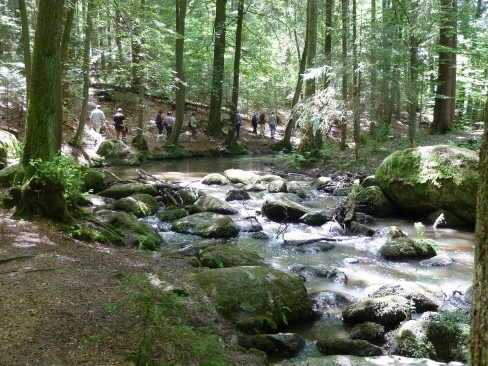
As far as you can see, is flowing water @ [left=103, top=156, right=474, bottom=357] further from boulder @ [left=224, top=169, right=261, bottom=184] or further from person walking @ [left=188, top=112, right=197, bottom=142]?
person walking @ [left=188, top=112, right=197, bottom=142]

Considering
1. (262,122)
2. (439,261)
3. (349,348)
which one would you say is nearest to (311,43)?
(262,122)

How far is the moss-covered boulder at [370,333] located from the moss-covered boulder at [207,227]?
4.54m

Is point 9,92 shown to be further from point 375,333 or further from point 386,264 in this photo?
point 375,333

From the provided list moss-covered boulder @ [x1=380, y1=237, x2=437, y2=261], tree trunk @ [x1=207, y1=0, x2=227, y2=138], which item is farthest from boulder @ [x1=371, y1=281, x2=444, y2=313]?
tree trunk @ [x1=207, y1=0, x2=227, y2=138]

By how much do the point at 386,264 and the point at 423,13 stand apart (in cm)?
895

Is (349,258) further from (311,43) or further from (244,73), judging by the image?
(244,73)

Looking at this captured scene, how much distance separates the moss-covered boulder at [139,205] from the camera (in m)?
10.3

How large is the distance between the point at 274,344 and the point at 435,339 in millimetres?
1818

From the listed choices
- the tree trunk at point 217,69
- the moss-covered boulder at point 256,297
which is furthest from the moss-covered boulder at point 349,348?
the tree trunk at point 217,69

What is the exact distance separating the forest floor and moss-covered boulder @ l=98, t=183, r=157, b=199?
4.89 metres

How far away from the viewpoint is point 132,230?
8219 mm

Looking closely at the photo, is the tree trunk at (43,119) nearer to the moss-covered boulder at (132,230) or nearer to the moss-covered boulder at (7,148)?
the moss-covered boulder at (132,230)

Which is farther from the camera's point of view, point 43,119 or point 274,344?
point 43,119

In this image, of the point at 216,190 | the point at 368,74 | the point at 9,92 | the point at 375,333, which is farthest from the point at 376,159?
the point at 9,92
